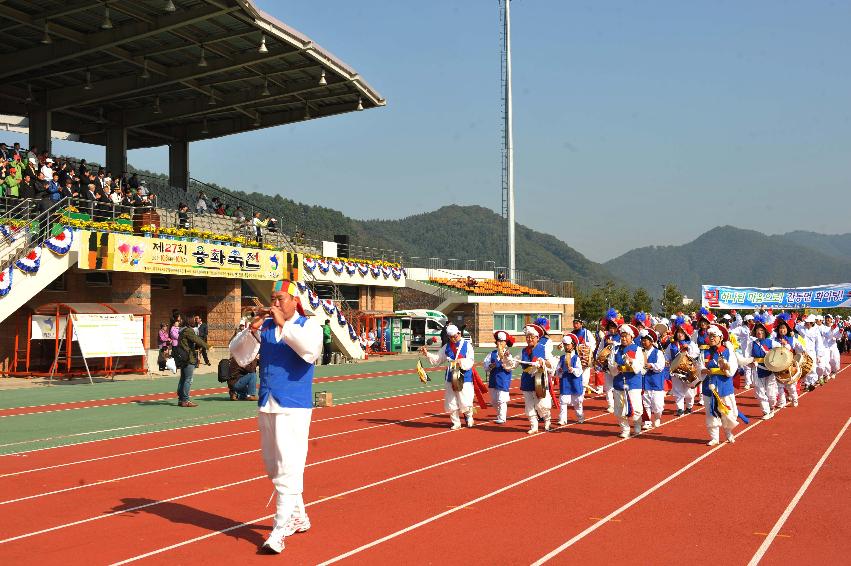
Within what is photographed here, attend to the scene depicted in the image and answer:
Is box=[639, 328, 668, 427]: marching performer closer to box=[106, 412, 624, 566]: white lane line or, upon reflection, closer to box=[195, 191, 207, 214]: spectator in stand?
box=[106, 412, 624, 566]: white lane line

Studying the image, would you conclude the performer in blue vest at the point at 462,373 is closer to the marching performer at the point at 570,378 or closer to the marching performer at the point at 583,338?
the marching performer at the point at 570,378

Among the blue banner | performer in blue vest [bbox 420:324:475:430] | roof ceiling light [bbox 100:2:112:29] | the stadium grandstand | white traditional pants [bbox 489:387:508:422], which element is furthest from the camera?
the blue banner

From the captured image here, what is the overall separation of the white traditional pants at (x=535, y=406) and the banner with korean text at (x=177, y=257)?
16054mm

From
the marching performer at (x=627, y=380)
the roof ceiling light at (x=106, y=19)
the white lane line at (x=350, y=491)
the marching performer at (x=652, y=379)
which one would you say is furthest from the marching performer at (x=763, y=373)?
the roof ceiling light at (x=106, y=19)

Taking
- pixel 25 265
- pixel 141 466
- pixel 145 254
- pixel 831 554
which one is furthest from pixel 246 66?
pixel 831 554

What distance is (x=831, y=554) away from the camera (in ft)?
22.7

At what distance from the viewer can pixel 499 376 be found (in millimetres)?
14992

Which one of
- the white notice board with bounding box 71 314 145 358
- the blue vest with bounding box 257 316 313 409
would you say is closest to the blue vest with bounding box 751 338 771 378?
the blue vest with bounding box 257 316 313 409

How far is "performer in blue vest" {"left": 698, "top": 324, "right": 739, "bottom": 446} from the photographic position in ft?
42.3

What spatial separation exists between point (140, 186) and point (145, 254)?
771cm

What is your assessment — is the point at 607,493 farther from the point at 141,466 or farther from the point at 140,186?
the point at 140,186

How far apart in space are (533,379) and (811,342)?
1223 centimetres

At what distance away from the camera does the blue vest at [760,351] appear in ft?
55.1

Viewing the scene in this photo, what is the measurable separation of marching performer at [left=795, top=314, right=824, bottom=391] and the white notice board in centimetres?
1825
